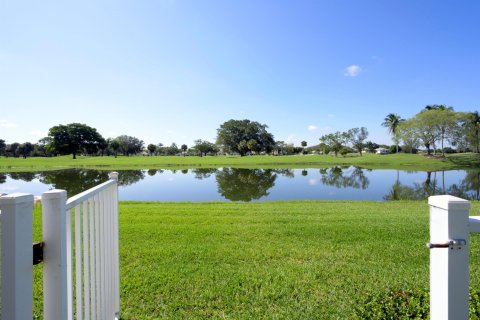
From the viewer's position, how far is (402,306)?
2.36 m

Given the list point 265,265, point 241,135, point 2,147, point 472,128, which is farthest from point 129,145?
point 265,265

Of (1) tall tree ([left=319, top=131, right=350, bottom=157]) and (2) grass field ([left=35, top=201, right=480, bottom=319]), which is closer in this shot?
(2) grass field ([left=35, top=201, right=480, bottom=319])

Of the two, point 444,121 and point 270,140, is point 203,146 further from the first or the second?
point 444,121

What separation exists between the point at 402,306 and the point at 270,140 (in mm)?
73362

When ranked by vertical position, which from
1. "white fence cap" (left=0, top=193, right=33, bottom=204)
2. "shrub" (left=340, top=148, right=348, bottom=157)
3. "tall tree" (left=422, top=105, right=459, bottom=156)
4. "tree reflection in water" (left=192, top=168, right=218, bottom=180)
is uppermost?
"tall tree" (left=422, top=105, right=459, bottom=156)

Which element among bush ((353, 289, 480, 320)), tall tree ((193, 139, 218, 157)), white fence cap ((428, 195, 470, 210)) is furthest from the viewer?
tall tree ((193, 139, 218, 157))

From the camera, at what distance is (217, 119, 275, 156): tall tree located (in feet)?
233

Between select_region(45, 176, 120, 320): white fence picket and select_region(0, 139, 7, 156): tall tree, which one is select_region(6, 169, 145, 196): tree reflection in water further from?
select_region(0, 139, 7, 156): tall tree

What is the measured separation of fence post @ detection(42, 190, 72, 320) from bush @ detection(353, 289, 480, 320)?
7.86ft

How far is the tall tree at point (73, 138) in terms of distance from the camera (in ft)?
193

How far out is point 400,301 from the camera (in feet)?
8.02

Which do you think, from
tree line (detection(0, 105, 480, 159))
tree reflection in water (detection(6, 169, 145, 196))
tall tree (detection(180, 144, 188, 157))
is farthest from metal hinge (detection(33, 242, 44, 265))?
tall tree (detection(180, 144, 188, 157))

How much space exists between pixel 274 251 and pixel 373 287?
5.46 feet

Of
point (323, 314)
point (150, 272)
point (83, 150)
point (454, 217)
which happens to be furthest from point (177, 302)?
point (83, 150)
